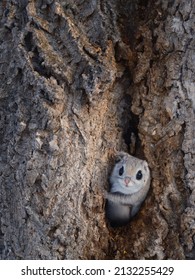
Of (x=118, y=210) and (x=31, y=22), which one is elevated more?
(x=31, y=22)

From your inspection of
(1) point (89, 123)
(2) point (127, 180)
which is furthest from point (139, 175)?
(1) point (89, 123)

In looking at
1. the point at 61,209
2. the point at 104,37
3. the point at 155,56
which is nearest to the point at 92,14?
the point at 104,37

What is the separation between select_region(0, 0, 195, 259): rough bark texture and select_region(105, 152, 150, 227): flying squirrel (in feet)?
0.19

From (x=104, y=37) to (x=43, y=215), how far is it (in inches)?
44.5

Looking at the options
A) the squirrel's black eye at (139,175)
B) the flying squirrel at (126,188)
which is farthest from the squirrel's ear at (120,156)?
the squirrel's black eye at (139,175)

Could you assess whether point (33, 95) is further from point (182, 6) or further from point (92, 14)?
point (182, 6)

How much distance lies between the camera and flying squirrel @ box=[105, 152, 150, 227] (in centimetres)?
413

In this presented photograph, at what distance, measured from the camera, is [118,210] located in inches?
167

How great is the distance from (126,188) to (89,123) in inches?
20.9

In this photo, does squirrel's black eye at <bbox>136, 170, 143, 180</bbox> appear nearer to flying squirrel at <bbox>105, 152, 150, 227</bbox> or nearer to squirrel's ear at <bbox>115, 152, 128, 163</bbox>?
flying squirrel at <bbox>105, 152, 150, 227</bbox>

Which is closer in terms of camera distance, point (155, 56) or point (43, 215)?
point (43, 215)

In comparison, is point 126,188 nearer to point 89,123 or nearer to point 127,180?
point 127,180

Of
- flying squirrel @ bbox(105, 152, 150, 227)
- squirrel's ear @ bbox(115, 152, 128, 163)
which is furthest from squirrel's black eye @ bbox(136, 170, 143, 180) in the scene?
squirrel's ear @ bbox(115, 152, 128, 163)

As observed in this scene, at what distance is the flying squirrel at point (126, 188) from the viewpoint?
4129mm
